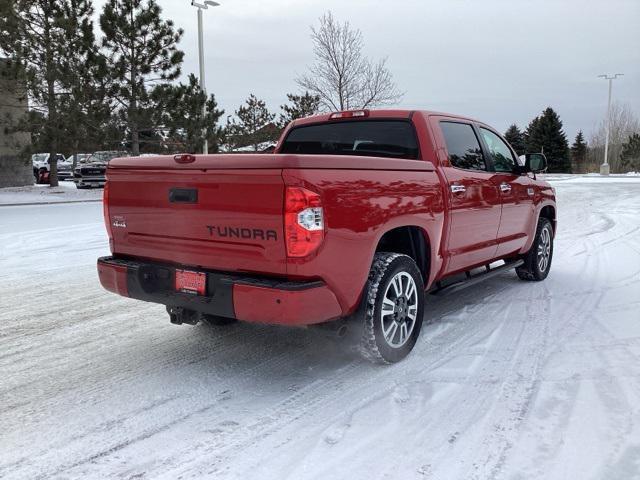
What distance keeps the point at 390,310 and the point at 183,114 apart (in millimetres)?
19009

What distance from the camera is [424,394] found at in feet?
11.3

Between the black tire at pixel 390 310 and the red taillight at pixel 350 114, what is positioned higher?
the red taillight at pixel 350 114

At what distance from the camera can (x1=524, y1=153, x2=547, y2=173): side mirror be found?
20.2 ft

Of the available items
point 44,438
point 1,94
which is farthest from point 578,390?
point 1,94

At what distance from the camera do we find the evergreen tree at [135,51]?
20.3 meters

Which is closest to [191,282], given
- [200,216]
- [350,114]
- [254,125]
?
[200,216]

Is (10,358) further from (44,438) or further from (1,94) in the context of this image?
(1,94)

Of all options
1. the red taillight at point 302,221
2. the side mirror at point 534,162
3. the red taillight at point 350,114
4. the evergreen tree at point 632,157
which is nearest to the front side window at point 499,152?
the side mirror at point 534,162

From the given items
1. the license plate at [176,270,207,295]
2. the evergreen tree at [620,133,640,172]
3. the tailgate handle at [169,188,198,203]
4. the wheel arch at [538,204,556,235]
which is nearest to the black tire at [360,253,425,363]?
the license plate at [176,270,207,295]

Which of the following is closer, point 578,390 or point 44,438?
point 44,438

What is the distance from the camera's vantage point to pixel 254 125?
3606 cm

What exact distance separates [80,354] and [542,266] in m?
5.15

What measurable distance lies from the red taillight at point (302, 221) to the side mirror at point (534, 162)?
12.2ft

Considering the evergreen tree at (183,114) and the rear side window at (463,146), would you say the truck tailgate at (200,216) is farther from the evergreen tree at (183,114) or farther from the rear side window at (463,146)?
the evergreen tree at (183,114)
